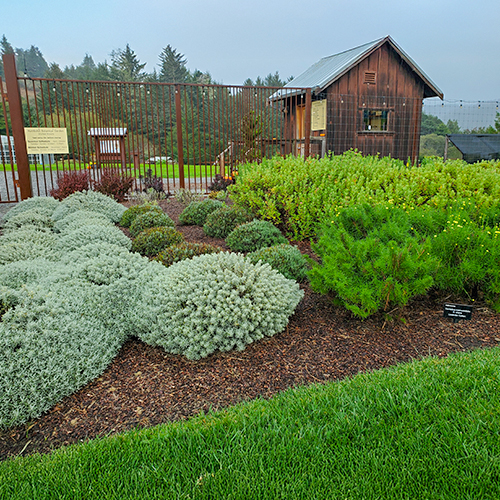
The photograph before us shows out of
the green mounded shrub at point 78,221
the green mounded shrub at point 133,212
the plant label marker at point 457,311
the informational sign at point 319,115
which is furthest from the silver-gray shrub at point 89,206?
the informational sign at point 319,115

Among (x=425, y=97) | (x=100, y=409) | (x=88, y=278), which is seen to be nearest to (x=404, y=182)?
(x=88, y=278)

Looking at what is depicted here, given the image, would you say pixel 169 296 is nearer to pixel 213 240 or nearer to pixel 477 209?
pixel 213 240

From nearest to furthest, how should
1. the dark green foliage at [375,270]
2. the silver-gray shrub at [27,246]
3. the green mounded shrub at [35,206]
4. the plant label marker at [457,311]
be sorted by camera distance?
the dark green foliage at [375,270] → the plant label marker at [457,311] → the silver-gray shrub at [27,246] → the green mounded shrub at [35,206]

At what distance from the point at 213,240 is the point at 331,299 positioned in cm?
279

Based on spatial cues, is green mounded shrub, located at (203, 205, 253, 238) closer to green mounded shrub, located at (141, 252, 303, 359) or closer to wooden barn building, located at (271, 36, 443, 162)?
green mounded shrub, located at (141, 252, 303, 359)

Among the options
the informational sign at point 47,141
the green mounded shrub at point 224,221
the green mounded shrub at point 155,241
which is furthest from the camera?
the informational sign at point 47,141

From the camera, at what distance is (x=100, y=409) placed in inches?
100

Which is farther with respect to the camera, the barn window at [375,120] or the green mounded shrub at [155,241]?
the barn window at [375,120]

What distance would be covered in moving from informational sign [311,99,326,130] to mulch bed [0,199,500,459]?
1144 cm

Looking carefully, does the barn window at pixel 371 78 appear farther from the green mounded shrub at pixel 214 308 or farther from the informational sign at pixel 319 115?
the green mounded shrub at pixel 214 308

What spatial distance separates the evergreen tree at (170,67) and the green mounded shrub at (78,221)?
5262 cm

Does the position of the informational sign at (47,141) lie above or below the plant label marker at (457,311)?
above

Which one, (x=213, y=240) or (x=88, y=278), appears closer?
(x=88, y=278)

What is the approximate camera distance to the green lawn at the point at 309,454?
5.74 feet
